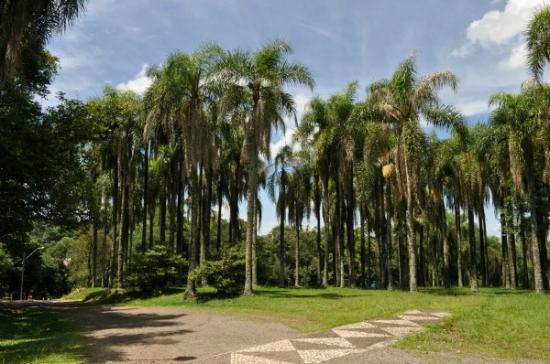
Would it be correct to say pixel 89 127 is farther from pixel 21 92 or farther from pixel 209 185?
pixel 209 185

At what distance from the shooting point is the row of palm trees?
76.0 feet

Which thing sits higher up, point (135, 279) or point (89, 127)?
point (89, 127)

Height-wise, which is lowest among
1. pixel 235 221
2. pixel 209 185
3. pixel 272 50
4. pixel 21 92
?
pixel 235 221

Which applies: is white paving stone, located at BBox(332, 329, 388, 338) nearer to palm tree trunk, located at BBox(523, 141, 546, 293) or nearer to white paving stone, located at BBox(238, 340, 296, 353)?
white paving stone, located at BBox(238, 340, 296, 353)

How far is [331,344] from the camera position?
9695 mm

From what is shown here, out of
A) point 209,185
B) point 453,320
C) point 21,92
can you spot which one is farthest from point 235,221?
point 453,320

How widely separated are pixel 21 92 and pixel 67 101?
8.17 feet

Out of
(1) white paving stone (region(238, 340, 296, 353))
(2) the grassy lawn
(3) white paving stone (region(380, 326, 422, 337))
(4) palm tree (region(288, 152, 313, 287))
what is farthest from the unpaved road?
(4) palm tree (region(288, 152, 313, 287))

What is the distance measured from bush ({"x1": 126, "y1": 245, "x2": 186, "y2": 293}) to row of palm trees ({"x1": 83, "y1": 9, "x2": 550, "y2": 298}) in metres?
1.96

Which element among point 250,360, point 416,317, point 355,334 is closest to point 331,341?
point 355,334

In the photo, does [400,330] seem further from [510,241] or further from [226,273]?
[510,241]

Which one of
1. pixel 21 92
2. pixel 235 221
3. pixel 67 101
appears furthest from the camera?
pixel 235 221

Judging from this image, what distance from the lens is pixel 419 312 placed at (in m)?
15.4

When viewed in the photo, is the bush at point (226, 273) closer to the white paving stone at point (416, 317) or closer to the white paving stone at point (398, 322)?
the white paving stone at point (416, 317)
